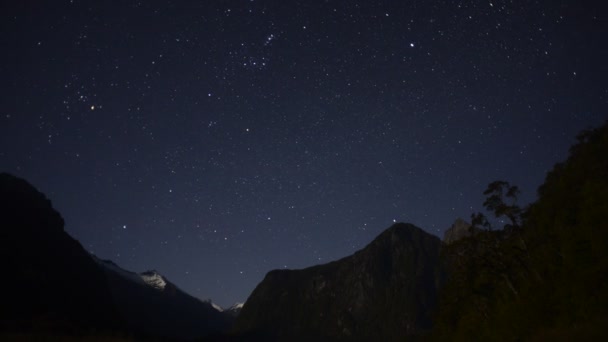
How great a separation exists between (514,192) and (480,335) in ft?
38.4

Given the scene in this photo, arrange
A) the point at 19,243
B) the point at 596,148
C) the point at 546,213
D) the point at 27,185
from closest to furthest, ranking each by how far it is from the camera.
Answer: the point at 546,213, the point at 596,148, the point at 19,243, the point at 27,185

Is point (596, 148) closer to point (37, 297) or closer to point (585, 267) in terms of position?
point (585, 267)

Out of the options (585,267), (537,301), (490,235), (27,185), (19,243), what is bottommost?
(537,301)

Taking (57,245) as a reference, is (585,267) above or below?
below

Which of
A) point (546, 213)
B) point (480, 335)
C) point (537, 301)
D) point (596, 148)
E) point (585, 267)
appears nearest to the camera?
point (585, 267)

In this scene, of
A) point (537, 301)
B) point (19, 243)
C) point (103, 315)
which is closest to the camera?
point (537, 301)

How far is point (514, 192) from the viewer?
31.7 meters

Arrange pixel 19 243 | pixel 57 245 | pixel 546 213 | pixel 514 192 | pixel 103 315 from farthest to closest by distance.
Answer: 1. pixel 57 245
2. pixel 103 315
3. pixel 19 243
4. pixel 546 213
5. pixel 514 192

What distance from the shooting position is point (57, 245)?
11850 centimetres

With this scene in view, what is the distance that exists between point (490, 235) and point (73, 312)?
3602 inches

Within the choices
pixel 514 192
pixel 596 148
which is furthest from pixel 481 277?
pixel 596 148

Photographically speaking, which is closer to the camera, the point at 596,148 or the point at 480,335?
the point at 480,335

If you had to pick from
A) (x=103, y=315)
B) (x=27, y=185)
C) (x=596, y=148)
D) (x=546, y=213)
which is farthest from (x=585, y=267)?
(x=27, y=185)

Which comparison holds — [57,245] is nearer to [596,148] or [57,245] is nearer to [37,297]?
[37,297]
